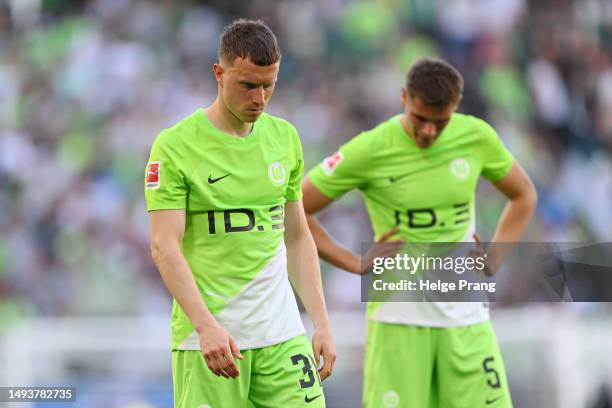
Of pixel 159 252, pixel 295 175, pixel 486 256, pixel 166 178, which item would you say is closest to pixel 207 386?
pixel 159 252

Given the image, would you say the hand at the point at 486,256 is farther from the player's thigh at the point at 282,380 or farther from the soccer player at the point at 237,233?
the player's thigh at the point at 282,380

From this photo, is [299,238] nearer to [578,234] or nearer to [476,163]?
[476,163]

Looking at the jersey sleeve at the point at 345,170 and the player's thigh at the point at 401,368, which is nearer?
the player's thigh at the point at 401,368

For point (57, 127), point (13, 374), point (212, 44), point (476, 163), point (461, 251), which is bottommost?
point (13, 374)

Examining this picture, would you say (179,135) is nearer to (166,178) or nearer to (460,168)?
(166,178)

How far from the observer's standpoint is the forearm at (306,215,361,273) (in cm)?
608

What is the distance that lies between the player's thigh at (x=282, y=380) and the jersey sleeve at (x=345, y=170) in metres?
1.70

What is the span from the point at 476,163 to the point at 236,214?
1.93 meters

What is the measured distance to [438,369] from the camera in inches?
220

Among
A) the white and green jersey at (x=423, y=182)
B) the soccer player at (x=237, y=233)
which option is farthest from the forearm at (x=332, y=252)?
the soccer player at (x=237, y=233)

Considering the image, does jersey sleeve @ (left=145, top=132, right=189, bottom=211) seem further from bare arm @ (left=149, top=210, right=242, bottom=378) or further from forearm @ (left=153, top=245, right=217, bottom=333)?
forearm @ (left=153, top=245, right=217, bottom=333)

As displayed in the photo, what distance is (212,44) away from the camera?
1248 cm

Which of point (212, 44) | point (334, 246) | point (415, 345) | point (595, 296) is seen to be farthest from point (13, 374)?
point (212, 44)

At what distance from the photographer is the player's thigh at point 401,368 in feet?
18.3
